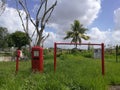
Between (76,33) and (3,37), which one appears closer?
(76,33)

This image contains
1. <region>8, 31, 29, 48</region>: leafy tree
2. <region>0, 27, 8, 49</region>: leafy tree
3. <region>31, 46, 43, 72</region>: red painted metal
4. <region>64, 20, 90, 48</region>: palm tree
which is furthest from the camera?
<region>8, 31, 29, 48</region>: leafy tree

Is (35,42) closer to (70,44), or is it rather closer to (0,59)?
(70,44)

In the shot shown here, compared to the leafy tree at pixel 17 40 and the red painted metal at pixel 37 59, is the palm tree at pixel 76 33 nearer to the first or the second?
the leafy tree at pixel 17 40

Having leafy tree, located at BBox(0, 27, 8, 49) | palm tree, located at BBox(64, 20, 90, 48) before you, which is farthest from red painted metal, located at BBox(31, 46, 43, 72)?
leafy tree, located at BBox(0, 27, 8, 49)

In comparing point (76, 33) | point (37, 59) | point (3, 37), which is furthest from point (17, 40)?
point (37, 59)

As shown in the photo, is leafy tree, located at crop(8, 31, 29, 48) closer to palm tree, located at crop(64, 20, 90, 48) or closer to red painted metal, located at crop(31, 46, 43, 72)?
palm tree, located at crop(64, 20, 90, 48)

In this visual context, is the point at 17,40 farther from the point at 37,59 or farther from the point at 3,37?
the point at 37,59

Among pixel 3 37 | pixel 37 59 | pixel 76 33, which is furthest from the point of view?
pixel 3 37

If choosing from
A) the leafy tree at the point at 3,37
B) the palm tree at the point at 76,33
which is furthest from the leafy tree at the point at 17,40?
the palm tree at the point at 76,33

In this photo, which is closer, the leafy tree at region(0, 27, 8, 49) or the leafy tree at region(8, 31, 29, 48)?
the leafy tree at region(0, 27, 8, 49)

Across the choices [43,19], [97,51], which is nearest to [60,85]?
[97,51]

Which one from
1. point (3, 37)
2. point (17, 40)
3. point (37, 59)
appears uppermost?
point (3, 37)

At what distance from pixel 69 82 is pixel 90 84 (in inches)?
22.0

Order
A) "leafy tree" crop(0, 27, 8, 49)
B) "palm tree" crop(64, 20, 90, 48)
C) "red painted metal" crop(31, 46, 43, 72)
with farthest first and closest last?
1. "leafy tree" crop(0, 27, 8, 49)
2. "palm tree" crop(64, 20, 90, 48)
3. "red painted metal" crop(31, 46, 43, 72)
